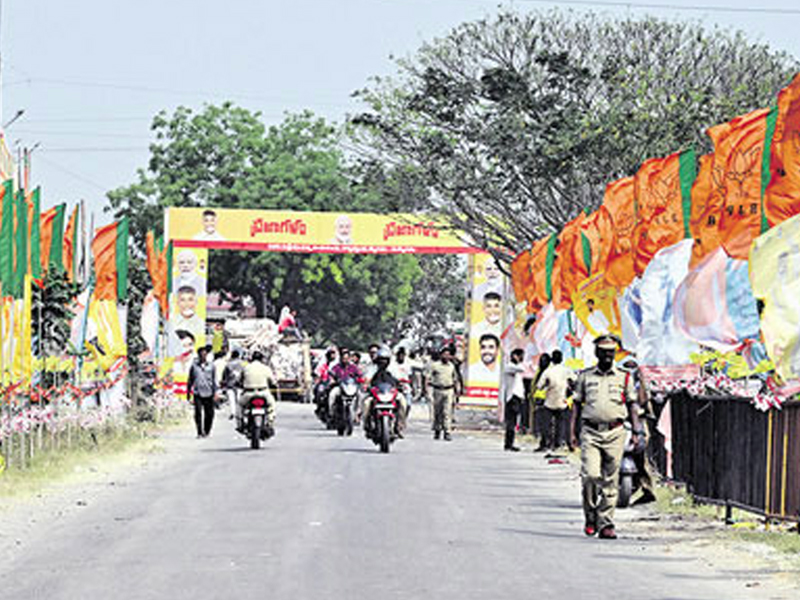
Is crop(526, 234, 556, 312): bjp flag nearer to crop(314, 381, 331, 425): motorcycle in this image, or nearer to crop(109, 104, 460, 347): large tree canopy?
crop(314, 381, 331, 425): motorcycle

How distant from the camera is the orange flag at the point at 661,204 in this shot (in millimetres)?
22688

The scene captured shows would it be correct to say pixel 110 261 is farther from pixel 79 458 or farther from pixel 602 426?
pixel 602 426

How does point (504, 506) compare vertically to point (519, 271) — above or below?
below

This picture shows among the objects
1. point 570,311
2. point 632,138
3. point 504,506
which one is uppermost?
point 632,138

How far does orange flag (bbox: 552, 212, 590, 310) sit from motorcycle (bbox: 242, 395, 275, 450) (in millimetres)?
6003

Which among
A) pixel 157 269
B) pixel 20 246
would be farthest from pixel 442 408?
pixel 20 246

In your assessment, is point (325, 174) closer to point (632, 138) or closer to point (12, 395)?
point (632, 138)

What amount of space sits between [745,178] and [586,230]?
12115 millimetres

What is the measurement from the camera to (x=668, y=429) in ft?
64.7

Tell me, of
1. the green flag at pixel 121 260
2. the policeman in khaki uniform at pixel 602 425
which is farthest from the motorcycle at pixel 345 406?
the policeman in khaki uniform at pixel 602 425

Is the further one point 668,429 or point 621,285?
point 621,285

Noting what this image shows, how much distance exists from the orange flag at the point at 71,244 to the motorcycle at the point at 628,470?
11023 millimetres

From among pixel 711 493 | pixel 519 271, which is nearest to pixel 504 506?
pixel 711 493

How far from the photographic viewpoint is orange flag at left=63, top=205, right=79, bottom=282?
26.0m
